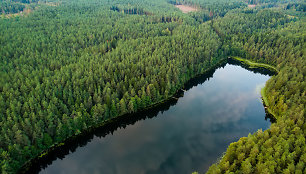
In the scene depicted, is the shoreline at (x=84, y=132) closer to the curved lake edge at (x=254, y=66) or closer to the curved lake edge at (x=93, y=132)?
the curved lake edge at (x=93, y=132)

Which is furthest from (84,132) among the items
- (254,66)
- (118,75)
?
(254,66)

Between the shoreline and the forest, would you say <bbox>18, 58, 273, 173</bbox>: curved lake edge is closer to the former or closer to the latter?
the shoreline

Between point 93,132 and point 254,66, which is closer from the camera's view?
point 93,132

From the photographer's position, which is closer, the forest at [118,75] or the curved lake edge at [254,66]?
the forest at [118,75]

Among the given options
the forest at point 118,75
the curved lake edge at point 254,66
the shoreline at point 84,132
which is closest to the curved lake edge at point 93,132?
the shoreline at point 84,132

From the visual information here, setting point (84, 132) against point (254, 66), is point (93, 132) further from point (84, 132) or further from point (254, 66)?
point (254, 66)

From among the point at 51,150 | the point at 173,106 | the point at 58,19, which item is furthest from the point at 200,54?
the point at 58,19

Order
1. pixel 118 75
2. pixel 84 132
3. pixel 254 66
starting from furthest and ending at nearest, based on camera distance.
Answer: pixel 254 66, pixel 118 75, pixel 84 132

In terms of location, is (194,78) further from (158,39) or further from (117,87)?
(117,87)

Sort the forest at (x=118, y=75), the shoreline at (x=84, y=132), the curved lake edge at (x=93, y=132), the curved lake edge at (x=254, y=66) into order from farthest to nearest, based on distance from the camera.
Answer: the curved lake edge at (x=254, y=66), the curved lake edge at (x=93, y=132), the shoreline at (x=84, y=132), the forest at (x=118, y=75)
